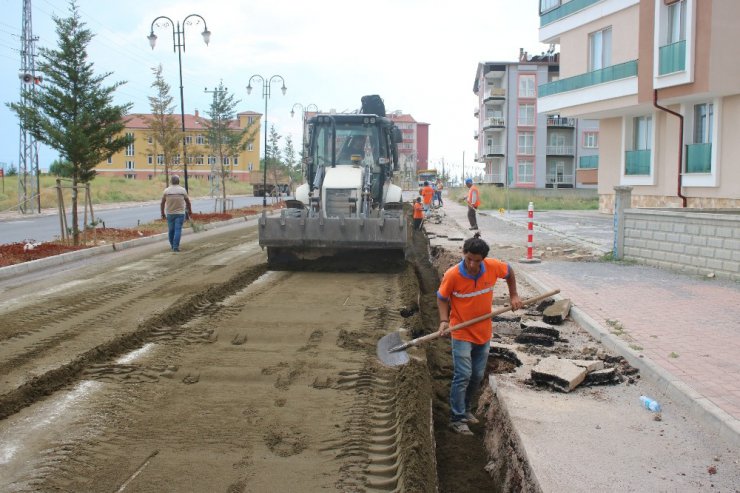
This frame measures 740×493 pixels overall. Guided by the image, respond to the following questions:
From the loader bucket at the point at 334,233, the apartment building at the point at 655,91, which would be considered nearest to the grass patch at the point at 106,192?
the apartment building at the point at 655,91

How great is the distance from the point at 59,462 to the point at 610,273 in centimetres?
1055

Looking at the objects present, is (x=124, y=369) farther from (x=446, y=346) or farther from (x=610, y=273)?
(x=610, y=273)

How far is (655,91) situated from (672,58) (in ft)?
4.75

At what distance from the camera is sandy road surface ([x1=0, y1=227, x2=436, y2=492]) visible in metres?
4.40

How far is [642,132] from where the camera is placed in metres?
27.9

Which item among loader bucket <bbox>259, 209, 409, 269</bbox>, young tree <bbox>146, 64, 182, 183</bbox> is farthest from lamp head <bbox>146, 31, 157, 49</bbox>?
loader bucket <bbox>259, 209, 409, 269</bbox>

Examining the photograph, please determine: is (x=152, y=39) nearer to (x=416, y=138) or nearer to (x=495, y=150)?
(x=495, y=150)

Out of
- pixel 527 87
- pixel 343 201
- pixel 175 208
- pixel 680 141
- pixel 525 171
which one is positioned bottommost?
pixel 175 208

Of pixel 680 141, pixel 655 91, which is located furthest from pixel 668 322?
pixel 680 141

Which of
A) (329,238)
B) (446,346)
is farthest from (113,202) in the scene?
(446,346)

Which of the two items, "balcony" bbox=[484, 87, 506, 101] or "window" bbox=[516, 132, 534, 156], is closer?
"window" bbox=[516, 132, 534, 156]

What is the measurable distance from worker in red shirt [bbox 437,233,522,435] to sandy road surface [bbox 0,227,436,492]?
372 mm

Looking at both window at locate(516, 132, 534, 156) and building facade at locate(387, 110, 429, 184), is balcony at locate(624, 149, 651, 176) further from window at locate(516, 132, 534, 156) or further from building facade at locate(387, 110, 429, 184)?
building facade at locate(387, 110, 429, 184)

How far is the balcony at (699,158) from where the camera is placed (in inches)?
886
